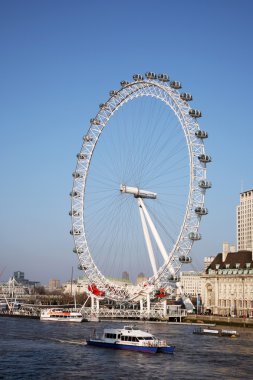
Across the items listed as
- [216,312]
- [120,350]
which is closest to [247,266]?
[216,312]

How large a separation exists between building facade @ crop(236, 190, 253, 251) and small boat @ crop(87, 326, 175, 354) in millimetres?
125739

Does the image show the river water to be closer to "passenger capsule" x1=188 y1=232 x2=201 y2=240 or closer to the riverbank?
"passenger capsule" x1=188 y1=232 x2=201 y2=240

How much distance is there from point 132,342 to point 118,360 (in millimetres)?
5861

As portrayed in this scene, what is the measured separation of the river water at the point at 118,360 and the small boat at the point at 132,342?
2.87ft

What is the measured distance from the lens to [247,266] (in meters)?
93.9

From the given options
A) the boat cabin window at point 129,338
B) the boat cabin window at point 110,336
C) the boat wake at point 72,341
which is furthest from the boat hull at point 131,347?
the boat wake at point 72,341

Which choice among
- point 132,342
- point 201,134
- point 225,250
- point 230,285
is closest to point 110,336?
point 132,342

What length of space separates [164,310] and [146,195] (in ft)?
79.0

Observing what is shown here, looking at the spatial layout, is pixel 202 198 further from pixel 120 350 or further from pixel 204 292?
pixel 204 292

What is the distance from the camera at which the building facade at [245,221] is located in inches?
6875

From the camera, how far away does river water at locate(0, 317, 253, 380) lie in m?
35.9

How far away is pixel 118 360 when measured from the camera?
42.4 m

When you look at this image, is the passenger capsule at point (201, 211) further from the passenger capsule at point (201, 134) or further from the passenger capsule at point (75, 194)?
the passenger capsule at point (75, 194)

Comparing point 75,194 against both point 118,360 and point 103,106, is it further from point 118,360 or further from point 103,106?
point 118,360
